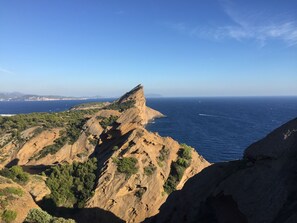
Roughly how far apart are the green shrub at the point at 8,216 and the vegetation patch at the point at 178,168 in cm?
3198

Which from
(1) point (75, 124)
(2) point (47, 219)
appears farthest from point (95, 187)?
(1) point (75, 124)

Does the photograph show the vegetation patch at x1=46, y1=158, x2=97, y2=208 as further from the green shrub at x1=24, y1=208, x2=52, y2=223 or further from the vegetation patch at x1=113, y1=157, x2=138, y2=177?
the green shrub at x1=24, y1=208, x2=52, y2=223

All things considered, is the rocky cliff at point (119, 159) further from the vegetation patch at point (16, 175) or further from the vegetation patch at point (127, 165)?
the vegetation patch at point (16, 175)

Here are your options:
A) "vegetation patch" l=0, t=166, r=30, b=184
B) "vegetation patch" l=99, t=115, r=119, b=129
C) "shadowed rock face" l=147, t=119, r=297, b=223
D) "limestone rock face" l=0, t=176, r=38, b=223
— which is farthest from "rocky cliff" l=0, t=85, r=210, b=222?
"shadowed rock face" l=147, t=119, r=297, b=223

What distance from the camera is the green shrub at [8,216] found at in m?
23.5

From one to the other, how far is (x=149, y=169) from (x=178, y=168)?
6805mm

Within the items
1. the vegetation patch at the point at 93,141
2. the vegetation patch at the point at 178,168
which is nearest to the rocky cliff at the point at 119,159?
the vegetation patch at the point at 178,168

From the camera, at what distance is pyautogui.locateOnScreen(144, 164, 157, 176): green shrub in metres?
51.3

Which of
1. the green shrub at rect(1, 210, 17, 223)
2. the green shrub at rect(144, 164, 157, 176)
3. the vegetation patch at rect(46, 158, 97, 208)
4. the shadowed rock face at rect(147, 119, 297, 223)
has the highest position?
the shadowed rock face at rect(147, 119, 297, 223)

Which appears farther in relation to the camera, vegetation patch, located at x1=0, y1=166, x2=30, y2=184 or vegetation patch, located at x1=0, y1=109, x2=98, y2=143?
vegetation patch, located at x1=0, y1=109, x2=98, y2=143

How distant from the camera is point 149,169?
52031 millimetres

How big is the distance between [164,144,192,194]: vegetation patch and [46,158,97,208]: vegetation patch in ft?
44.6

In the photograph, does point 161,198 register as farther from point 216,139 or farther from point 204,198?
point 216,139

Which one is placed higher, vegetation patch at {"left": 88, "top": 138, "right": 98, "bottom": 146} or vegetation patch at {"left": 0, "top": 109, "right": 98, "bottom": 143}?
vegetation patch at {"left": 0, "top": 109, "right": 98, "bottom": 143}
